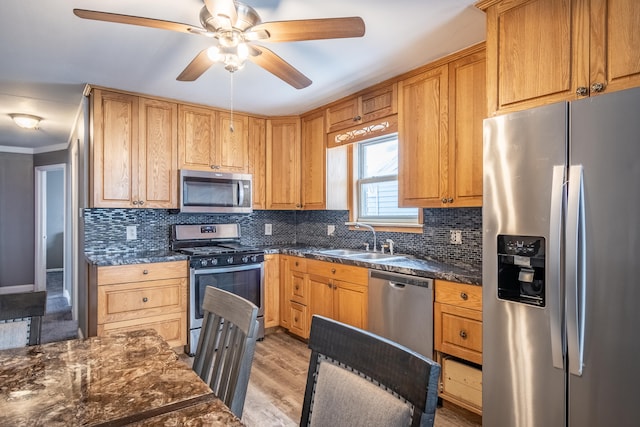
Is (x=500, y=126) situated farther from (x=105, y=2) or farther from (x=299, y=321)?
(x=299, y=321)

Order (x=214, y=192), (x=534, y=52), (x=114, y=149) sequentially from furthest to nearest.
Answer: (x=214, y=192) < (x=114, y=149) < (x=534, y=52)

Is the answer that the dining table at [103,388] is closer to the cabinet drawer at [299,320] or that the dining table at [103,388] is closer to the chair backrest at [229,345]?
the chair backrest at [229,345]

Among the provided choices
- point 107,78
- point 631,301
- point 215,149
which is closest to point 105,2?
point 107,78

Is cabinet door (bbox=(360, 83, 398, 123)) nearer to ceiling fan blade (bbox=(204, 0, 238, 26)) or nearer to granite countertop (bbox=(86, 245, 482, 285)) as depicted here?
granite countertop (bbox=(86, 245, 482, 285))

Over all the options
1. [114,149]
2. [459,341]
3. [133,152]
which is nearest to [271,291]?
[133,152]

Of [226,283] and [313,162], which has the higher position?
[313,162]

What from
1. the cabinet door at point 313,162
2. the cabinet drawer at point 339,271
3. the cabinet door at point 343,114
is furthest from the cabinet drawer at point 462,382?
the cabinet door at point 343,114

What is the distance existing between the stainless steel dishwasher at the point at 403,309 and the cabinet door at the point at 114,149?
2220 mm

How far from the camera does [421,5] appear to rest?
6.17 ft

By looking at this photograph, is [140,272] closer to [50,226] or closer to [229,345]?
[229,345]

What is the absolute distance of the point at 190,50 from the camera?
2398 millimetres

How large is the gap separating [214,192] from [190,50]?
151 cm

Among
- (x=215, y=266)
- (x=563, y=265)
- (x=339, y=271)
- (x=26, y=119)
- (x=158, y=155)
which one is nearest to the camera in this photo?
(x=563, y=265)

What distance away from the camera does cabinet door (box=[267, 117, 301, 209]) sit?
4.03 metres
